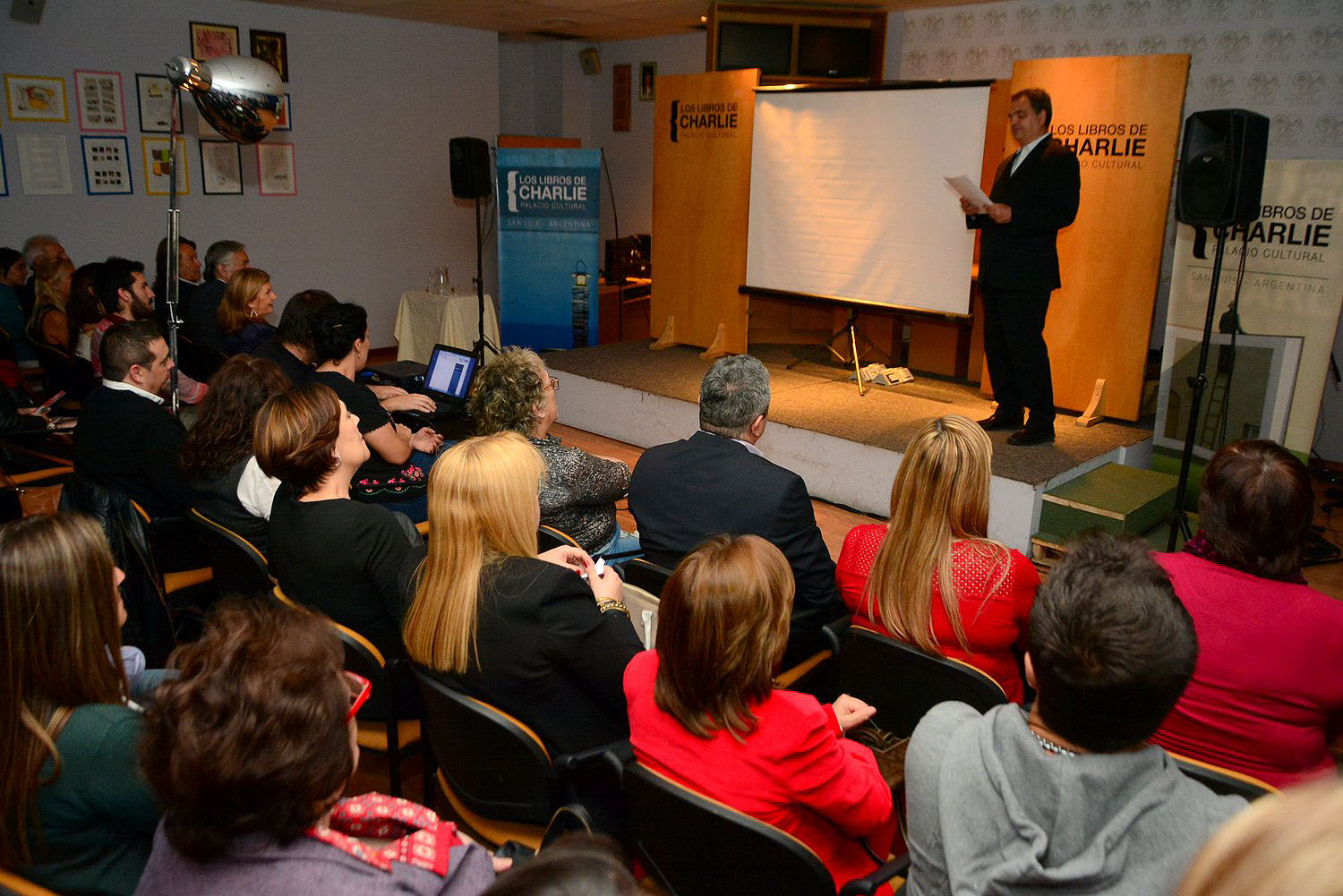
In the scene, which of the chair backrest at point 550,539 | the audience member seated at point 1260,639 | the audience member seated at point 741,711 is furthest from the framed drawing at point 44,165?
the audience member seated at point 1260,639

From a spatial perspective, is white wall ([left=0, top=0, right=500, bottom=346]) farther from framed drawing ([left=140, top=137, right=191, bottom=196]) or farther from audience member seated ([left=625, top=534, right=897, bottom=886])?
audience member seated ([left=625, top=534, right=897, bottom=886])

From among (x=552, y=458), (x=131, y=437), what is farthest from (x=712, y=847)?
(x=131, y=437)

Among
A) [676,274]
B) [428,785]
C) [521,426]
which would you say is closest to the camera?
[428,785]

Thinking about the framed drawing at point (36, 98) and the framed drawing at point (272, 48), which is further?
the framed drawing at point (272, 48)

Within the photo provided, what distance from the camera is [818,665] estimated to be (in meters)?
2.34

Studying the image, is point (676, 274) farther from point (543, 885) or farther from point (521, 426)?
point (543, 885)

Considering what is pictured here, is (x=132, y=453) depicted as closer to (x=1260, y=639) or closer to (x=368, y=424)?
(x=368, y=424)

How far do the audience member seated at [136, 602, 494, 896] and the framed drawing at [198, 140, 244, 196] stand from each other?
6.87 metres

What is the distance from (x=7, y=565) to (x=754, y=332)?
637 centimetres

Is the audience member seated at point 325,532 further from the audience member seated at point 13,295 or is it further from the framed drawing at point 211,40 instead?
the framed drawing at point 211,40

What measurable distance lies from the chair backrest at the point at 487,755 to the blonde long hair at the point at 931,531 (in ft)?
2.71

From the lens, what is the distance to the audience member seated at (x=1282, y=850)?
526mm

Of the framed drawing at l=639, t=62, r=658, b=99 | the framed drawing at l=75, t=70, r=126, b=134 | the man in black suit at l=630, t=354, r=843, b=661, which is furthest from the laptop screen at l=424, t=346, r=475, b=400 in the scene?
the framed drawing at l=639, t=62, r=658, b=99

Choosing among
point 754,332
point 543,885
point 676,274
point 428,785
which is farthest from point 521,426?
point 754,332
